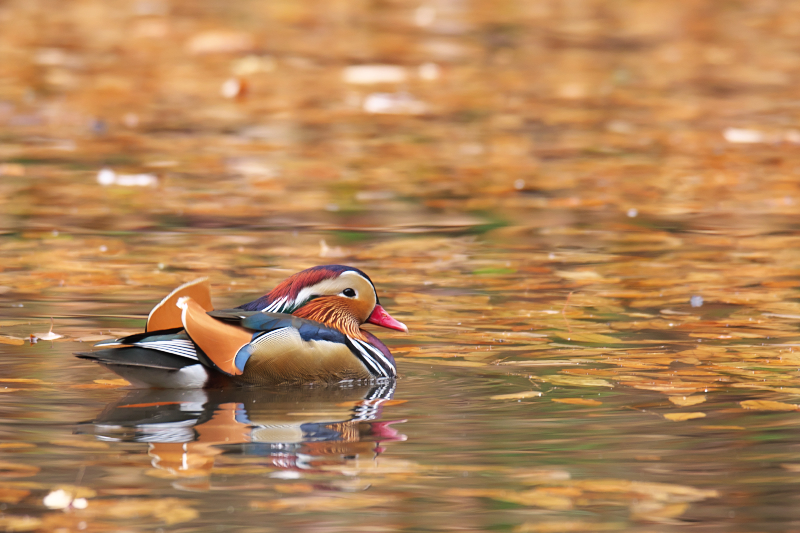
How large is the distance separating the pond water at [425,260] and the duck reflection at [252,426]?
17 mm

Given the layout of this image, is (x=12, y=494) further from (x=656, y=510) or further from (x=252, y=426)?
(x=656, y=510)

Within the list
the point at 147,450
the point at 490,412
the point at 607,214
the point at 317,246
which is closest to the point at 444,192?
the point at 607,214

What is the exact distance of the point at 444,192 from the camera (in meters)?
10.8

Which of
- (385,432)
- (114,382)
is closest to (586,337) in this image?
(385,432)

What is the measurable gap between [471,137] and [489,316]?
20.2 ft

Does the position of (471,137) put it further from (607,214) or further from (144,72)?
(144,72)

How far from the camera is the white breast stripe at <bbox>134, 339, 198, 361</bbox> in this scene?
5.61 meters

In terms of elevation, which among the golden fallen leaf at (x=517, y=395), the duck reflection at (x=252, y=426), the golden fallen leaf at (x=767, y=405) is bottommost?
the golden fallen leaf at (x=767, y=405)

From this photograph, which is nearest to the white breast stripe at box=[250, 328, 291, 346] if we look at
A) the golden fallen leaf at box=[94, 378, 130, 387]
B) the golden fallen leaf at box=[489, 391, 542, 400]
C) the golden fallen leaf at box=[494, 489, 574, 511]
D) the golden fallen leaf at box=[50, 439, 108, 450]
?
the golden fallen leaf at box=[94, 378, 130, 387]

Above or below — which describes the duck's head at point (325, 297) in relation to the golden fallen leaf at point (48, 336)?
above

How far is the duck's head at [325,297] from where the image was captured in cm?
618

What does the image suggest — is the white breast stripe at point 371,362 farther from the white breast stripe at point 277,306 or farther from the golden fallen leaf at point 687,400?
the golden fallen leaf at point 687,400

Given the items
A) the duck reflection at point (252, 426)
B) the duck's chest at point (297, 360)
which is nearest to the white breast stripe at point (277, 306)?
the duck's chest at point (297, 360)

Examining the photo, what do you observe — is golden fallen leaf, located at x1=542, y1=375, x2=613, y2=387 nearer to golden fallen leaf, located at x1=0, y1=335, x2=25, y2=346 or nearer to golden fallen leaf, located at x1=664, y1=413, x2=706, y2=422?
golden fallen leaf, located at x1=664, y1=413, x2=706, y2=422
